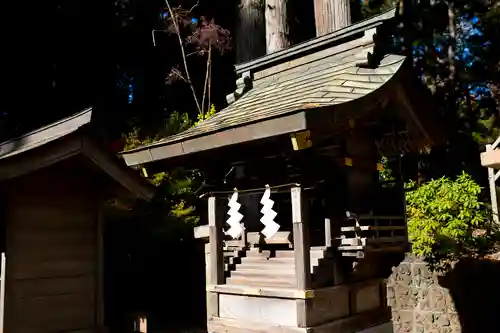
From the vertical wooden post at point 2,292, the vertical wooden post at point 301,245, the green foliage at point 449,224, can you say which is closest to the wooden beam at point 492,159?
the green foliage at point 449,224

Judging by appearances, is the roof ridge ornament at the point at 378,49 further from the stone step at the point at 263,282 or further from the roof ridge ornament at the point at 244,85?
the stone step at the point at 263,282

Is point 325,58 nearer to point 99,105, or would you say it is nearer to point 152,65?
point 99,105

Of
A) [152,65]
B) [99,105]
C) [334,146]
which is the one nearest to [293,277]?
[334,146]

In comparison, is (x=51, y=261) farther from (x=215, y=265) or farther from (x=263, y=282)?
(x=263, y=282)

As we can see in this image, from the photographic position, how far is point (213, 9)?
1288 centimetres

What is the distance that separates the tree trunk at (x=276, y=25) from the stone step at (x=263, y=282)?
4.66 m

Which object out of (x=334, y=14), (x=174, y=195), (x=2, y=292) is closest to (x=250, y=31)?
(x=334, y=14)

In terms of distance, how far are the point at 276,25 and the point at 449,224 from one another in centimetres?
421

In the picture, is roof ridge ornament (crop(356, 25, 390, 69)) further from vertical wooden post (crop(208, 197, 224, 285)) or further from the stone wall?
the stone wall

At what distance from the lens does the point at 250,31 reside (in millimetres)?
8773

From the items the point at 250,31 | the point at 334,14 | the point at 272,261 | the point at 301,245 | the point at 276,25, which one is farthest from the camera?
the point at 250,31

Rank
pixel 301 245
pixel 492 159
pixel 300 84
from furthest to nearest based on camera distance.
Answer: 1. pixel 492 159
2. pixel 300 84
3. pixel 301 245

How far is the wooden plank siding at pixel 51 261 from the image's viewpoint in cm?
436

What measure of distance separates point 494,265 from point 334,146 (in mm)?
4245
